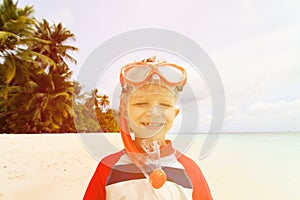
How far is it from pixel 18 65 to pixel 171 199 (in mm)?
15715

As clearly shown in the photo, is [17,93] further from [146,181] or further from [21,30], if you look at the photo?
[146,181]

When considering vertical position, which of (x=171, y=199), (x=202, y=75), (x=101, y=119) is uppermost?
(x=202, y=75)

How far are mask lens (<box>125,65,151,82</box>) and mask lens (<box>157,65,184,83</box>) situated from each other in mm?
56

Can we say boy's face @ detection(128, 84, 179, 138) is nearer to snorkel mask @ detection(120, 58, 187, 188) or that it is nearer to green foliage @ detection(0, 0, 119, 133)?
snorkel mask @ detection(120, 58, 187, 188)

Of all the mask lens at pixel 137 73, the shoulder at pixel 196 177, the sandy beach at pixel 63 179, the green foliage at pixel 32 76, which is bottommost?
the shoulder at pixel 196 177

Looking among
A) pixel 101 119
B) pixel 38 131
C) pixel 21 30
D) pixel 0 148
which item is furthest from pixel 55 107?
pixel 101 119

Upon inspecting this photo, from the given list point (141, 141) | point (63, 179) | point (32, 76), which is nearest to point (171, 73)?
point (141, 141)

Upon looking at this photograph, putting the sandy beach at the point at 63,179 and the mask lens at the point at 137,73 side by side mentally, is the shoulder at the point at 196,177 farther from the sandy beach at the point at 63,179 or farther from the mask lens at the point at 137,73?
the sandy beach at the point at 63,179

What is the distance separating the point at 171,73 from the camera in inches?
44.3

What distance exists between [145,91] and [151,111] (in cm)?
9

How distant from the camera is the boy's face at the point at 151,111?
1.04 metres

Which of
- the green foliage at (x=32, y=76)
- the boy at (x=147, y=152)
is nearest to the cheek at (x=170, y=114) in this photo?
the boy at (x=147, y=152)

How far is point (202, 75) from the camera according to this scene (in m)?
1.08

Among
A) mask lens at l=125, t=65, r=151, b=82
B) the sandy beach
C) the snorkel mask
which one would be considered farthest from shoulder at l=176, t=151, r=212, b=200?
the sandy beach
